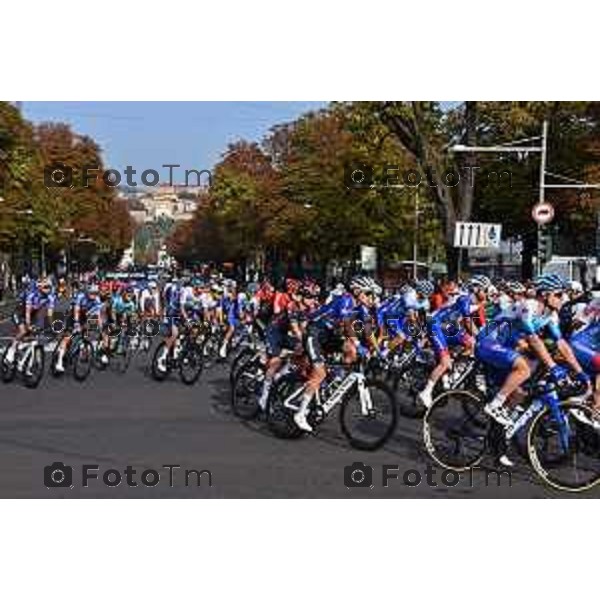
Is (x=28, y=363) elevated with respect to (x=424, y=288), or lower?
lower

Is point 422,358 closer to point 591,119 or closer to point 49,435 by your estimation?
point 49,435

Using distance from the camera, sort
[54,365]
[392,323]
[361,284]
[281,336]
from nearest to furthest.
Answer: [361,284]
[281,336]
[392,323]
[54,365]

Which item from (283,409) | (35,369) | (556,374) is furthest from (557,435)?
(35,369)

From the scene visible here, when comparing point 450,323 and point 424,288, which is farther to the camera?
point 424,288

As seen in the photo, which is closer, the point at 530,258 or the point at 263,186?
the point at 263,186

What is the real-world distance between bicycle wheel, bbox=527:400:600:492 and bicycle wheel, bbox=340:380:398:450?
1.97m

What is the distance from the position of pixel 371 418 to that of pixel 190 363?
7243 millimetres

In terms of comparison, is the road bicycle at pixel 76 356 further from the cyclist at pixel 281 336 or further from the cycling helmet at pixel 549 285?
the cycling helmet at pixel 549 285

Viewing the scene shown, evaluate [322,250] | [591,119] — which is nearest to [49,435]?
[322,250]

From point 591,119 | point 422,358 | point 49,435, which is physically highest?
point 591,119

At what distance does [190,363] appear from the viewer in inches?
708

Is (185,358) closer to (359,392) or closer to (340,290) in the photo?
(340,290)

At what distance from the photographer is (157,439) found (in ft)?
39.9

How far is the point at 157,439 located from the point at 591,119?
131 ft
